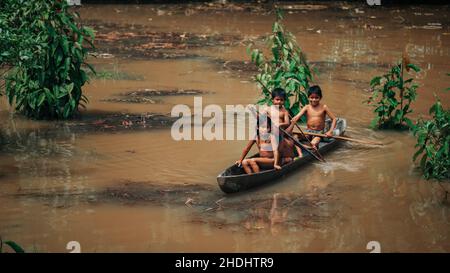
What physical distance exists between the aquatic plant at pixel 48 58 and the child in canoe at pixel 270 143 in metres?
2.88

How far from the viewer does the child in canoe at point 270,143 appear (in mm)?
8852

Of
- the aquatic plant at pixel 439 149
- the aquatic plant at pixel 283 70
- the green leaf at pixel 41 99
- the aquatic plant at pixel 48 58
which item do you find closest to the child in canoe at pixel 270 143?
the aquatic plant at pixel 283 70

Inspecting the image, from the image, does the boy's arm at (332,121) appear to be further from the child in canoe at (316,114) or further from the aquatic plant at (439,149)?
the aquatic plant at (439,149)

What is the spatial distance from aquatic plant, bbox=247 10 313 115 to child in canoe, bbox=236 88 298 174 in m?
1.24

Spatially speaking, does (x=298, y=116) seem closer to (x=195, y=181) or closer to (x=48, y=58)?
(x=195, y=181)

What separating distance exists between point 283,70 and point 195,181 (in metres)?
2.61

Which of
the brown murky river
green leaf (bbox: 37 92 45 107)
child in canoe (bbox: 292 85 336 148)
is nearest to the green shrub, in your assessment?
the brown murky river

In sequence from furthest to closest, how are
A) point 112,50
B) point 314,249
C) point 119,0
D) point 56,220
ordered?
point 119,0 < point 112,50 < point 56,220 < point 314,249

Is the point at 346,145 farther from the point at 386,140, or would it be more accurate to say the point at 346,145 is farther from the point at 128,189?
the point at 128,189

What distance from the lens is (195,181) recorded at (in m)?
9.05

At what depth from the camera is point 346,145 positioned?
10.6 metres

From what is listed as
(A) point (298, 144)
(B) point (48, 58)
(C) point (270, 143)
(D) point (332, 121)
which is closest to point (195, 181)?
(C) point (270, 143)

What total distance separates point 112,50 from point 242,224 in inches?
374
